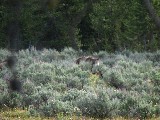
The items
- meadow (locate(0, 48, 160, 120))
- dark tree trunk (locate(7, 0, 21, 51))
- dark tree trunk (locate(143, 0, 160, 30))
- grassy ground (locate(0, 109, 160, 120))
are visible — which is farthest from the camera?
meadow (locate(0, 48, 160, 120))

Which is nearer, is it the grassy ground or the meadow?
the grassy ground

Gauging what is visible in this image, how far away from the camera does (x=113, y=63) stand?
21.5 metres

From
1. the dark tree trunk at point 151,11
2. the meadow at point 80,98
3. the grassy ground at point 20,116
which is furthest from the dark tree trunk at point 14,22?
the grassy ground at point 20,116

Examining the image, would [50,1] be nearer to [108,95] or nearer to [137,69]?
[108,95]

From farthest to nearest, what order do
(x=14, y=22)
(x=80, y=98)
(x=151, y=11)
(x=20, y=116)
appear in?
1. (x=80, y=98)
2. (x=20, y=116)
3. (x=151, y=11)
4. (x=14, y=22)

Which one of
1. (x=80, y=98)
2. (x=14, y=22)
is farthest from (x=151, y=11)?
(x=80, y=98)

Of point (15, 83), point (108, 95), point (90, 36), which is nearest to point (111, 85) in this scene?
point (108, 95)

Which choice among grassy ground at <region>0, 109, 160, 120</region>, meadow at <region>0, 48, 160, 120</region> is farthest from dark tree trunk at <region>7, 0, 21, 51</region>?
grassy ground at <region>0, 109, 160, 120</region>

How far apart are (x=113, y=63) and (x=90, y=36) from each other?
25.5 m

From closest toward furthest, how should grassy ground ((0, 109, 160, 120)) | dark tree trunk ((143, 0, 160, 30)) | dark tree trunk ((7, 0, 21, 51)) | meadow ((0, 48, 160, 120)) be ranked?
1. dark tree trunk ((7, 0, 21, 51))
2. dark tree trunk ((143, 0, 160, 30))
3. grassy ground ((0, 109, 160, 120))
4. meadow ((0, 48, 160, 120))

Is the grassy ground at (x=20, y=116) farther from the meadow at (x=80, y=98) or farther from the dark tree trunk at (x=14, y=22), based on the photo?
the dark tree trunk at (x=14, y=22)

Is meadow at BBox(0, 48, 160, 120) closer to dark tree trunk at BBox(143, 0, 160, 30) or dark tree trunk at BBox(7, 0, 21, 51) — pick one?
dark tree trunk at BBox(143, 0, 160, 30)

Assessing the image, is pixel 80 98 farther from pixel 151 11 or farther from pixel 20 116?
pixel 151 11

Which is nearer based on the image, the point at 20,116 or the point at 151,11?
the point at 151,11
